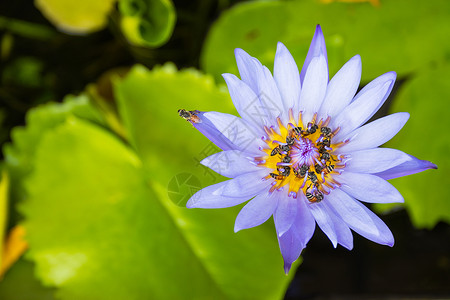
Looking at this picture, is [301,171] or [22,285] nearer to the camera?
[301,171]

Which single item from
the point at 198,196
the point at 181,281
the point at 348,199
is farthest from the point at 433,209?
the point at 198,196

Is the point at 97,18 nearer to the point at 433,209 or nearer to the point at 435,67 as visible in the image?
the point at 435,67

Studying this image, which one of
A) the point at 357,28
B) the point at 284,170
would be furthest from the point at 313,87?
the point at 357,28

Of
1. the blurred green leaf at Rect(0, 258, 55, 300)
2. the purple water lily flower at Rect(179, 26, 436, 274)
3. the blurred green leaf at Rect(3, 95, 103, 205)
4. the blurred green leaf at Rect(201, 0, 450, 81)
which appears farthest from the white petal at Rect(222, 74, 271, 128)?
the blurred green leaf at Rect(0, 258, 55, 300)

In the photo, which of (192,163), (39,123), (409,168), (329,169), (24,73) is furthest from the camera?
(24,73)

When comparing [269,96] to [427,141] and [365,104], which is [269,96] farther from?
[427,141]

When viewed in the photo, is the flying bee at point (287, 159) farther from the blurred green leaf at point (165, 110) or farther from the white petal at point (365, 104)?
the blurred green leaf at point (165, 110)

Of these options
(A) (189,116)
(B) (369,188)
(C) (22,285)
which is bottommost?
(C) (22,285)

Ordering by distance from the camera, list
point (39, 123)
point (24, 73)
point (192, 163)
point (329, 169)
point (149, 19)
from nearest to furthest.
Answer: point (329, 169)
point (192, 163)
point (149, 19)
point (39, 123)
point (24, 73)
